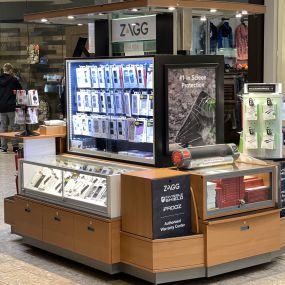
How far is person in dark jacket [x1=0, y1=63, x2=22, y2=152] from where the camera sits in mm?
12398

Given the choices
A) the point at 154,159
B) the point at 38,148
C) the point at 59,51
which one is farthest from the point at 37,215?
the point at 59,51

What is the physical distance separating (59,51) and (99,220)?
8.71m

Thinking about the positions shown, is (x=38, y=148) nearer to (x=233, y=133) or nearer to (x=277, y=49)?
(x=233, y=133)

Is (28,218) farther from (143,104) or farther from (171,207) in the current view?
(171,207)

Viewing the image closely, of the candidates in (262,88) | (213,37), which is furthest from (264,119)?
(213,37)

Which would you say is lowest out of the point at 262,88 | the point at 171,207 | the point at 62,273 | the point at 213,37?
the point at 62,273

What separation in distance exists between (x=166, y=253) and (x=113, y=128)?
1656 mm

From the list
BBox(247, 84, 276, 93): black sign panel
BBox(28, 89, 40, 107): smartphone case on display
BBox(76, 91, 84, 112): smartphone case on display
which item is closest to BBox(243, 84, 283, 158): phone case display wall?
BBox(247, 84, 276, 93): black sign panel

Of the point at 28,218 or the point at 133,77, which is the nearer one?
the point at 133,77

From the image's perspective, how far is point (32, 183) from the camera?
19.8 ft

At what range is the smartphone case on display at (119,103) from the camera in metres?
5.87

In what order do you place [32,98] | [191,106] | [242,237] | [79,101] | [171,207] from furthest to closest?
[32,98], [79,101], [191,106], [242,237], [171,207]

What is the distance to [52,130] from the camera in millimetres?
6449

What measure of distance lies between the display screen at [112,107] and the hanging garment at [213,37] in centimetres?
353
